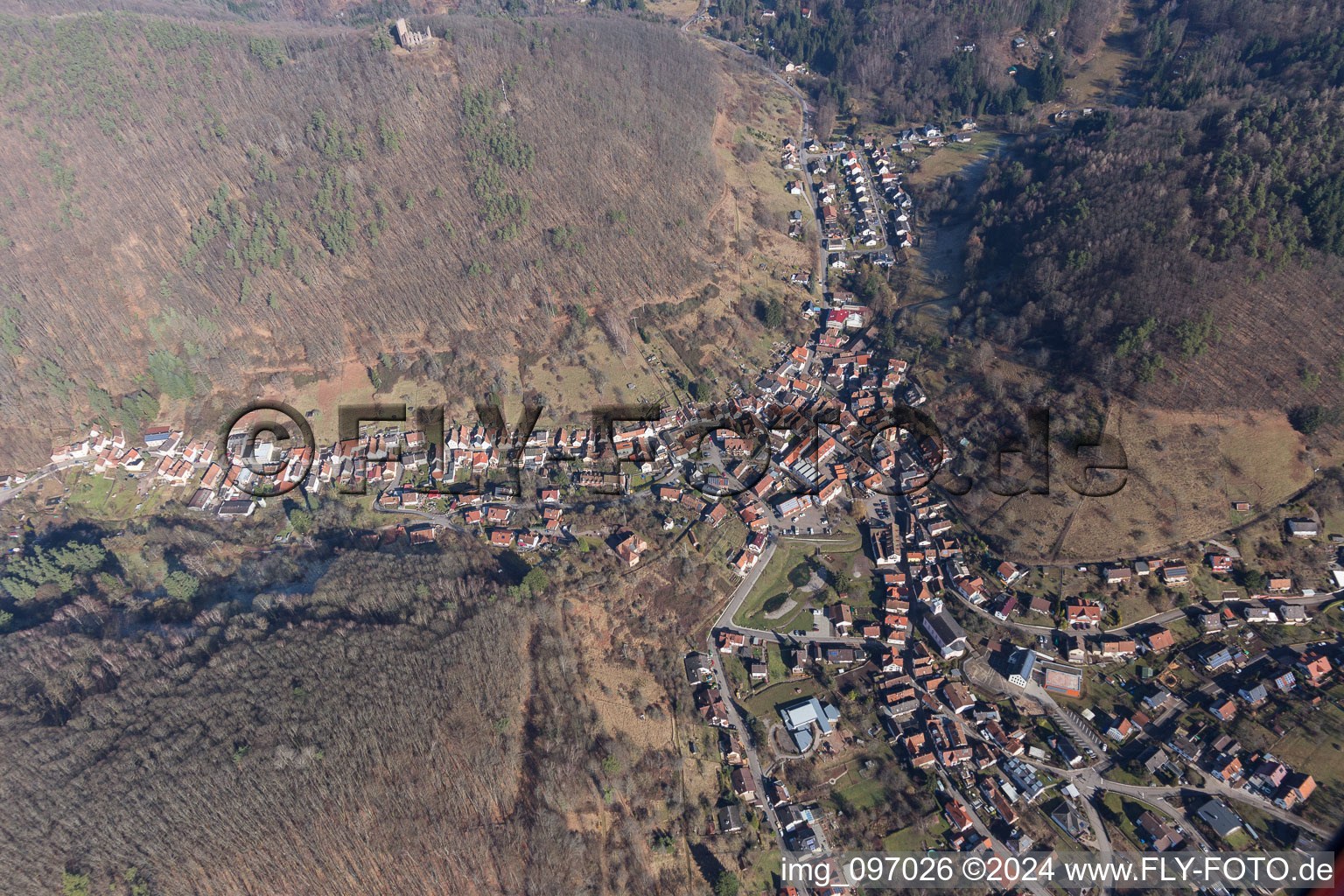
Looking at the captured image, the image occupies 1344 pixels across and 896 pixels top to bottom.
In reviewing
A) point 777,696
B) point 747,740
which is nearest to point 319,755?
point 747,740

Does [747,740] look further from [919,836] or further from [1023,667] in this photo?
[1023,667]

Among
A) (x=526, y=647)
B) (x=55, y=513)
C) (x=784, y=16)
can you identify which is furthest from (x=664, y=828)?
(x=784, y=16)

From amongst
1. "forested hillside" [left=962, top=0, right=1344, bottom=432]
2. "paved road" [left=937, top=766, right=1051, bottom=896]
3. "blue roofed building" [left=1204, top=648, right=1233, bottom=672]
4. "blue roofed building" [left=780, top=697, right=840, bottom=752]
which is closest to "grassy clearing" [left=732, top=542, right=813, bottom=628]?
"blue roofed building" [left=780, top=697, right=840, bottom=752]

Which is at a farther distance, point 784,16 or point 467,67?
point 784,16

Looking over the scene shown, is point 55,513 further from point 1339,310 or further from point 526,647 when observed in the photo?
point 1339,310

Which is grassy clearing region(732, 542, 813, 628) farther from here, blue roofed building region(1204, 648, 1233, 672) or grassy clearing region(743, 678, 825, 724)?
blue roofed building region(1204, 648, 1233, 672)
